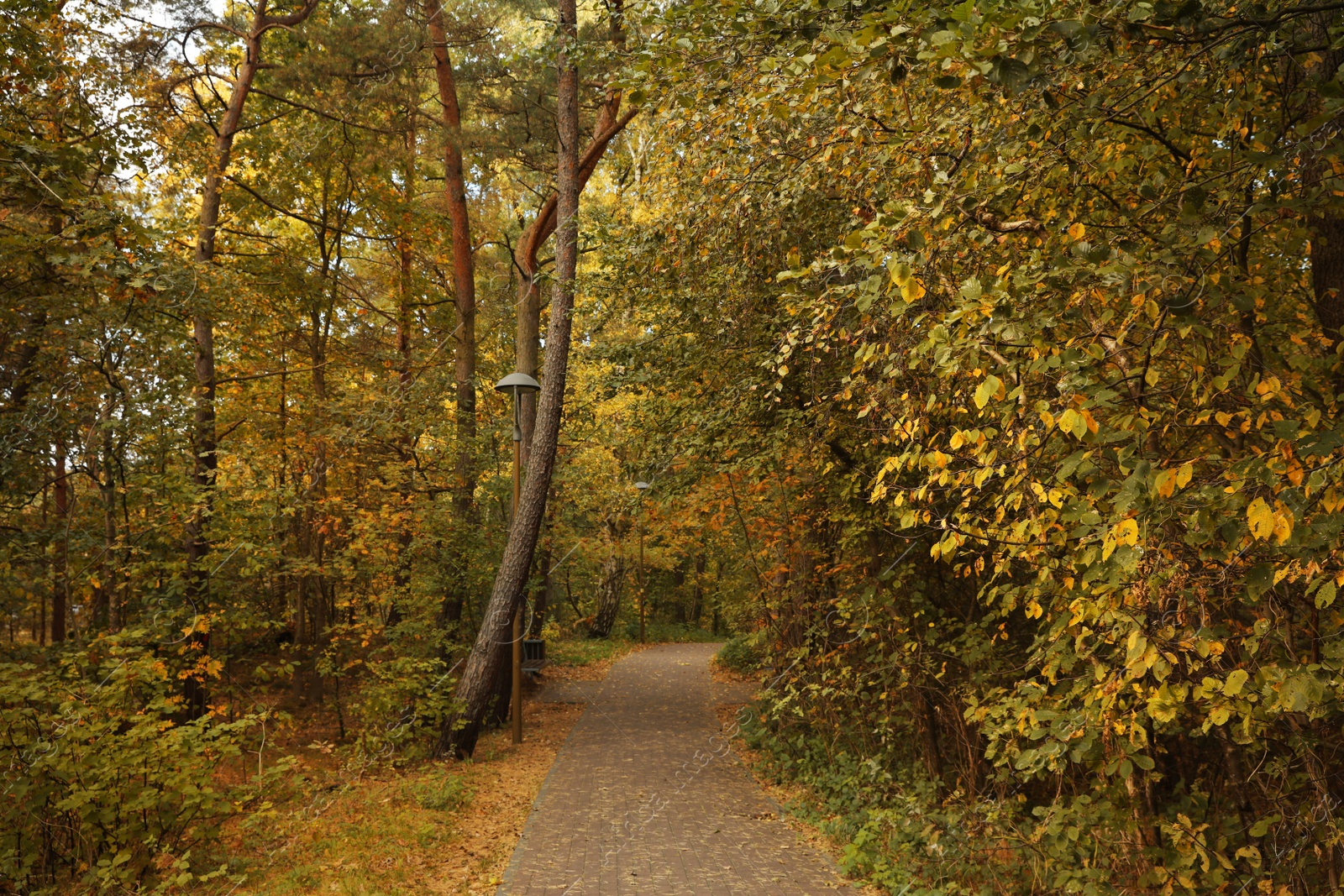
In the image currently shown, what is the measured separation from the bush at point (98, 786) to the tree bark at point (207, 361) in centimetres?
263

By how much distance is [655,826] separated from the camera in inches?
277

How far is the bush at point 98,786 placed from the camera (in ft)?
16.9

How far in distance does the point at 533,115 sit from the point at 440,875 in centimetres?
1039

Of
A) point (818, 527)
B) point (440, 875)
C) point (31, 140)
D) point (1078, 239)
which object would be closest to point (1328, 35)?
point (1078, 239)

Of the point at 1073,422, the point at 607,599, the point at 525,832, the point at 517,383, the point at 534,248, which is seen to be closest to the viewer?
the point at 1073,422

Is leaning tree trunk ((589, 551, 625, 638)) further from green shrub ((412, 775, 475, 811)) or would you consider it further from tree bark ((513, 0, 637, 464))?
green shrub ((412, 775, 475, 811))

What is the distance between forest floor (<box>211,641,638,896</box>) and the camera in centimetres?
568

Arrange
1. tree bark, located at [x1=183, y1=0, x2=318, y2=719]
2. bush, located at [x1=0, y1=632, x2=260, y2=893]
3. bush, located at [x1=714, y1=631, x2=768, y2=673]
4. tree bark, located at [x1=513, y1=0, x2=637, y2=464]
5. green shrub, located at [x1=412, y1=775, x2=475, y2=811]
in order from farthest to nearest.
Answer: bush, located at [x1=714, y1=631, x2=768, y2=673] < tree bark, located at [x1=513, y1=0, x2=637, y2=464] < tree bark, located at [x1=183, y1=0, x2=318, y2=719] < green shrub, located at [x1=412, y1=775, x2=475, y2=811] < bush, located at [x1=0, y1=632, x2=260, y2=893]

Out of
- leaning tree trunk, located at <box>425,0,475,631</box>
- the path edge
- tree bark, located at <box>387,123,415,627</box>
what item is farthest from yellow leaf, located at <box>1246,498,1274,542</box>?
leaning tree trunk, located at <box>425,0,475,631</box>

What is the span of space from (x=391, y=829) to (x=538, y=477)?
15.3 feet

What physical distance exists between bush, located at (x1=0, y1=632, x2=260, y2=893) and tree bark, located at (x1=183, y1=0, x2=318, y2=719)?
2.63 m

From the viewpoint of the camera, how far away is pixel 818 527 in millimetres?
8516

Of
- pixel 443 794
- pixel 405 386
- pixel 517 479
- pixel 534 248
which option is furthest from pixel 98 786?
pixel 534 248

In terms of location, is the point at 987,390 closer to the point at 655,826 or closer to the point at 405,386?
the point at 655,826
